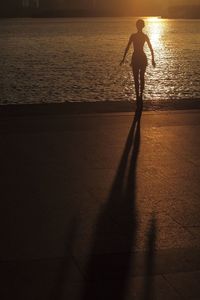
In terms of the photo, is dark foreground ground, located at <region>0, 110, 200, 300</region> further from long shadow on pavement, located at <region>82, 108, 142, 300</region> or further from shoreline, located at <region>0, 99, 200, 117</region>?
shoreline, located at <region>0, 99, 200, 117</region>

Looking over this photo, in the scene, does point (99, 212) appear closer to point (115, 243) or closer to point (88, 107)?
point (115, 243)

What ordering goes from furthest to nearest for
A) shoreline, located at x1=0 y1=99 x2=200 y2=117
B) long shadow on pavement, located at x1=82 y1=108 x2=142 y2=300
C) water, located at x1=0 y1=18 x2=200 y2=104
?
water, located at x1=0 y1=18 x2=200 y2=104 → shoreline, located at x1=0 y1=99 x2=200 y2=117 → long shadow on pavement, located at x1=82 y1=108 x2=142 y2=300

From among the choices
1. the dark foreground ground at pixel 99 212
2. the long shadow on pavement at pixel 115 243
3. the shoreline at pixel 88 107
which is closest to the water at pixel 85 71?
the shoreline at pixel 88 107

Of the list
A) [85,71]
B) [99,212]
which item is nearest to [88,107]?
[99,212]

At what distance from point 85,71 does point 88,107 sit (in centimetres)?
883

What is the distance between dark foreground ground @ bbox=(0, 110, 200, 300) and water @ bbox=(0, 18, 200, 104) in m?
4.96

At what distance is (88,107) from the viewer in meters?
14.7

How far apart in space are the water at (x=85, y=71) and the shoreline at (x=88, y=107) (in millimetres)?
962

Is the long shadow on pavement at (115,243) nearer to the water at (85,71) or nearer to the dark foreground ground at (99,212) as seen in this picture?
the dark foreground ground at (99,212)

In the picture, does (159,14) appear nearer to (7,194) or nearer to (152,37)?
(152,37)

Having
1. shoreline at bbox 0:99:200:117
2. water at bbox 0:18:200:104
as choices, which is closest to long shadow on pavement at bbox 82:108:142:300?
shoreline at bbox 0:99:200:117

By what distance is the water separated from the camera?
57.0ft

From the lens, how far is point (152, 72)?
24.0m

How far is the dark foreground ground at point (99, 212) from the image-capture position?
5.67m
